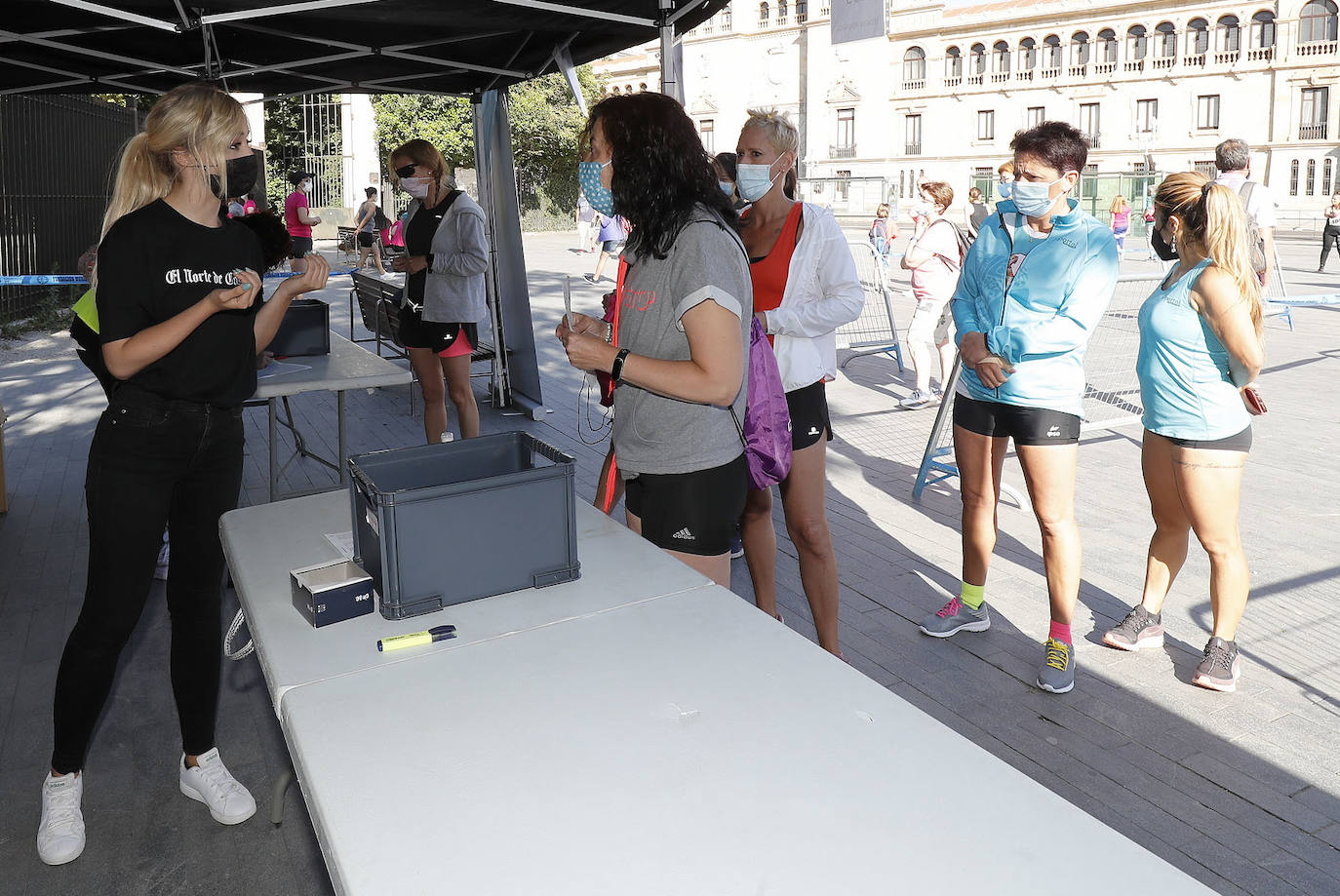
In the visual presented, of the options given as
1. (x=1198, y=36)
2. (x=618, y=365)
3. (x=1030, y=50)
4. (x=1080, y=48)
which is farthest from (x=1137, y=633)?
(x=1030, y=50)

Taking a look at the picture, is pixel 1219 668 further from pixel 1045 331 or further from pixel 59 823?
pixel 59 823

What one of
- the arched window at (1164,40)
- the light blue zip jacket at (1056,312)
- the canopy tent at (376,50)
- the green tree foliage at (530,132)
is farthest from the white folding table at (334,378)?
the arched window at (1164,40)

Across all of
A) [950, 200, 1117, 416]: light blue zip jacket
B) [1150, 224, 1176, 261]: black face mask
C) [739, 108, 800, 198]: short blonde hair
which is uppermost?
[739, 108, 800, 198]: short blonde hair

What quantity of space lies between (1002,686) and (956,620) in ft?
1.38

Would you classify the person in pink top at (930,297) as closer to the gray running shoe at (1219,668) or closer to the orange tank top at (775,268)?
the gray running shoe at (1219,668)

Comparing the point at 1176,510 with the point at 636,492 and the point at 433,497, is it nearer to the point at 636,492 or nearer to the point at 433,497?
the point at 636,492

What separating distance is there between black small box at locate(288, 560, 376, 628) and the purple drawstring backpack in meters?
1.08

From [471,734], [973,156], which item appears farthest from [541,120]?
[471,734]

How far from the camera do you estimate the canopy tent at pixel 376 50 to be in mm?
4758

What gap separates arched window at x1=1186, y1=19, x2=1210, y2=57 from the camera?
5078 centimetres

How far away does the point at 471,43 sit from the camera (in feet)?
20.3

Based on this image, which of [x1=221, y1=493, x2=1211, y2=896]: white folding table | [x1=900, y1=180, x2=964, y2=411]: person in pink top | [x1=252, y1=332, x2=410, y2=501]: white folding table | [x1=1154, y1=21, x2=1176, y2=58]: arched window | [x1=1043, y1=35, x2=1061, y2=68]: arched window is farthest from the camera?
[x1=1043, y1=35, x2=1061, y2=68]: arched window

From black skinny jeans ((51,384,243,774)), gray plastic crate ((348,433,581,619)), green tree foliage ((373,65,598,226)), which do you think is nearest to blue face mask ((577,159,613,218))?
gray plastic crate ((348,433,581,619))

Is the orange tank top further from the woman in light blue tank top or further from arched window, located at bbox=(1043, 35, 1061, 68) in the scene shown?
arched window, located at bbox=(1043, 35, 1061, 68)
